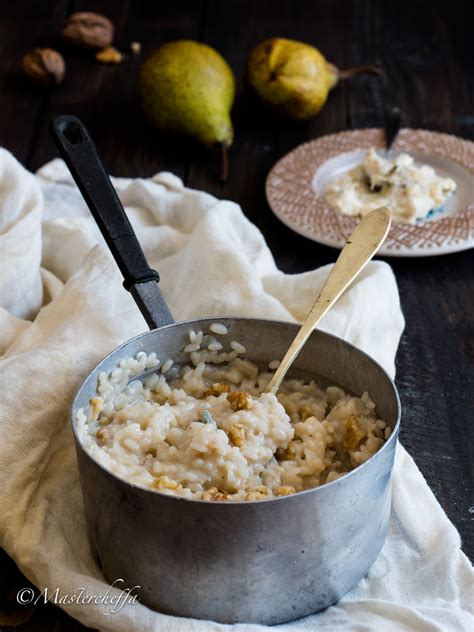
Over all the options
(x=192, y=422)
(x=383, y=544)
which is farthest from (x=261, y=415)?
(x=383, y=544)

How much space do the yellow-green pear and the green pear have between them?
0.32ft

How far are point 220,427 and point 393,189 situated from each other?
3.06 ft

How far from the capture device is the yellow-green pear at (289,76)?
7.46 feet

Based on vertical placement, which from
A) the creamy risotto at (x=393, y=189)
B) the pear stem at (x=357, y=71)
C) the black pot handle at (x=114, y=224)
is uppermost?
the black pot handle at (x=114, y=224)

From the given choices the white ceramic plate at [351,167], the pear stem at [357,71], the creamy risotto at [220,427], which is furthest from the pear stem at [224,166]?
the creamy risotto at [220,427]

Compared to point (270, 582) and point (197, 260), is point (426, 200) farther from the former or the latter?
point (270, 582)

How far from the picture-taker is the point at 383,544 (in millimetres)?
1189

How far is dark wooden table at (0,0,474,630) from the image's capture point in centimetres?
146

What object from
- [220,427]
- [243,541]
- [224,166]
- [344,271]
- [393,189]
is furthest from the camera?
[224,166]

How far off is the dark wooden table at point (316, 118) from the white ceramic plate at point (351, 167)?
0.18ft

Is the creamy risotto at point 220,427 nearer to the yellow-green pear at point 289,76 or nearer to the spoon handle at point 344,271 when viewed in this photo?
the spoon handle at point 344,271

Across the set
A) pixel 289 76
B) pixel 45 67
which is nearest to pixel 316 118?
pixel 289 76

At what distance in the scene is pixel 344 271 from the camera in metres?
1.33

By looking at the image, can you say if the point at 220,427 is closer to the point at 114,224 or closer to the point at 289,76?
the point at 114,224
